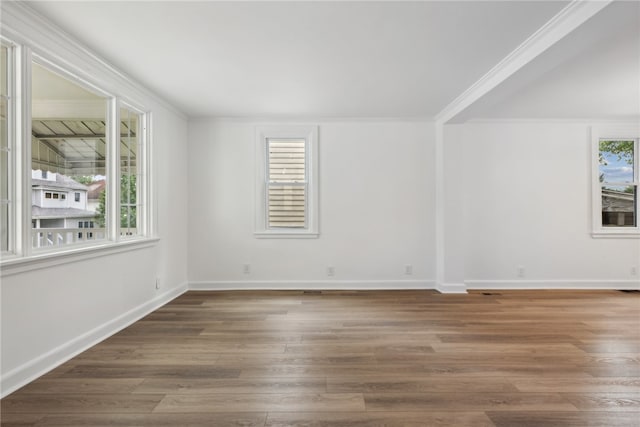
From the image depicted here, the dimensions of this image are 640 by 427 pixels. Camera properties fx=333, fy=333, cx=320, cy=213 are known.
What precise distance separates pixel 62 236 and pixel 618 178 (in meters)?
7.18

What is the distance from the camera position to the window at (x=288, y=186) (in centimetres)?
498

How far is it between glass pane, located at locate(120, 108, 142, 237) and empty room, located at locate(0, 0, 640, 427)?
1.3 inches

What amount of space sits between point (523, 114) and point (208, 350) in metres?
5.06

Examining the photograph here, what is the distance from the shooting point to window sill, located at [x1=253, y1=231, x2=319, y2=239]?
496cm

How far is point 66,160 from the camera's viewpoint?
2.88 meters

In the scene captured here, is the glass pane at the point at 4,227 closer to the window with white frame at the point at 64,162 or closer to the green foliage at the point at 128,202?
the window with white frame at the point at 64,162

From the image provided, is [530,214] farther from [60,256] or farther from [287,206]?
[60,256]

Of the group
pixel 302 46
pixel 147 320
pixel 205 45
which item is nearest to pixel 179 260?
pixel 147 320

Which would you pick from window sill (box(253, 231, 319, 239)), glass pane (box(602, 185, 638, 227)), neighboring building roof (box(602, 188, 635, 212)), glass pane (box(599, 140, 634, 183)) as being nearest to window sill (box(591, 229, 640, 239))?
glass pane (box(602, 185, 638, 227))

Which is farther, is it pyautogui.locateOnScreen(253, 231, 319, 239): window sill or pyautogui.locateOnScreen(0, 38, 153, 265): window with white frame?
pyautogui.locateOnScreen(253, 231, 319, 239): window sill

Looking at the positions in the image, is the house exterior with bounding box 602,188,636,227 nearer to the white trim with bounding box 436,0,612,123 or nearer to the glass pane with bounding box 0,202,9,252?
the white trim with bounding box 436,0,612,123

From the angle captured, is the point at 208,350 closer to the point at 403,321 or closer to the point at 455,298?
the point at 403,321

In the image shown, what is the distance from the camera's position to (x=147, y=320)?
358cm

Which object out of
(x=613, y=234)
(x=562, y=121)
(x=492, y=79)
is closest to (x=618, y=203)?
(x=613, y=234)
